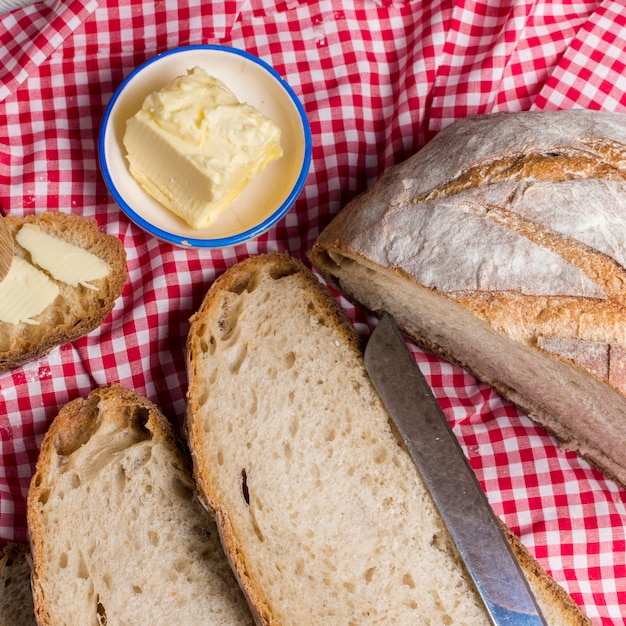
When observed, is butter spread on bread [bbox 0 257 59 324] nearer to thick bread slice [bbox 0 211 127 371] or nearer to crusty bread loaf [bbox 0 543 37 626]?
thick bread slice [bbox 0 211 127 371]

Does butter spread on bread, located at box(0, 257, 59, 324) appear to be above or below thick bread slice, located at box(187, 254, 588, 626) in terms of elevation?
above

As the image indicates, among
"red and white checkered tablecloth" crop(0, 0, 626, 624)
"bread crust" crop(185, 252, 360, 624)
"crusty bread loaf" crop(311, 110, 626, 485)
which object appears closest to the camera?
"crusty bread loaf" crop(311, 110, 626, 485)

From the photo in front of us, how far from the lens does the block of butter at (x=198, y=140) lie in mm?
2721

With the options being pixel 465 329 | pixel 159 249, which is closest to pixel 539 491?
pixel 465 329

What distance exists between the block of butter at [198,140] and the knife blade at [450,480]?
2.71 feet

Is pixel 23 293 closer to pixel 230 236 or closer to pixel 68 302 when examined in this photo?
pixel 68 302

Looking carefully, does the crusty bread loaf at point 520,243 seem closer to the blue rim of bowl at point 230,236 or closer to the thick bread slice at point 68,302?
the blue rim of bowl at point 230,236

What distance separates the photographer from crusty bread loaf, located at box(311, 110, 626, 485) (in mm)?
2512

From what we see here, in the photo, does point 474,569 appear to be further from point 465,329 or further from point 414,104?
point 414,104

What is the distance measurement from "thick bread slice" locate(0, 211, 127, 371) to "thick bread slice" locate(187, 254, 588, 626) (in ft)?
1.31

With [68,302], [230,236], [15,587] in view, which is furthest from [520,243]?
[15,587]

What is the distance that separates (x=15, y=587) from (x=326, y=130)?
223 centimetres

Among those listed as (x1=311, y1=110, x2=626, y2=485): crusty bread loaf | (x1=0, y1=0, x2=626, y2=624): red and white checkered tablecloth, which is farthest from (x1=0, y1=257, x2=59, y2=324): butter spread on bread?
(x1=311, y1=110, x2=626, y2=485): crusty bread loaf

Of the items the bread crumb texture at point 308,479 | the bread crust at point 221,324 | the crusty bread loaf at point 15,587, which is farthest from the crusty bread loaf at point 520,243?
the crusty bread loaf at point 15,587
